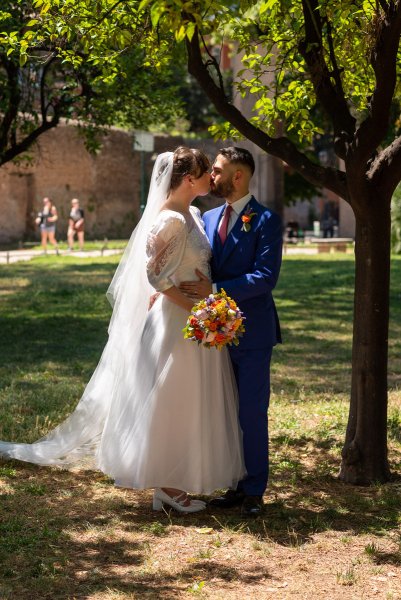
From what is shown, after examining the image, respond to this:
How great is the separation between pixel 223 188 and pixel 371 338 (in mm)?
1332

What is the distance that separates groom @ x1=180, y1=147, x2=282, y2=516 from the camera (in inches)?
227

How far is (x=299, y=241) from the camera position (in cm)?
4016

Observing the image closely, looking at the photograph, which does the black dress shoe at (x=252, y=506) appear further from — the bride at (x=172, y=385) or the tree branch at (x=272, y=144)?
the tree branch at (x=272, y=144)

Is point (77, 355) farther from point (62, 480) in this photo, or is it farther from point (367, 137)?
point (367, 137)

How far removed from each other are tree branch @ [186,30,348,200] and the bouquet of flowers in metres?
1.42

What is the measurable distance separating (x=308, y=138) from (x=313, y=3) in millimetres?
1204

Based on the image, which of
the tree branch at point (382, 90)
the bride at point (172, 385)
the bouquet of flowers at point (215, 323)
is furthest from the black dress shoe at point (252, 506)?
the tree branch at point (382, 90)

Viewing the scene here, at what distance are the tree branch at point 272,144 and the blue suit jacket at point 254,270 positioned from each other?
0.79m

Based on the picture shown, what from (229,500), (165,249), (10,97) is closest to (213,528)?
(229,500)

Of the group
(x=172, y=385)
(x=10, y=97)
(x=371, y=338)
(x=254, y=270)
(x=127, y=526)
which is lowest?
(x=127, y=526)

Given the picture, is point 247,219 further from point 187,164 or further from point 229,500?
point 229,500

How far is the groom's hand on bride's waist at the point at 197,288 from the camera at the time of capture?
19.0 feet

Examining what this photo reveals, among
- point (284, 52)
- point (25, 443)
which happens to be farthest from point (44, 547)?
point (284, 52)

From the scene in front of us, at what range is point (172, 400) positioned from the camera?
580 centimetres
